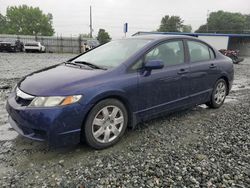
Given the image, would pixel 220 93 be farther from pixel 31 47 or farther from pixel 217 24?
pixel 217 24

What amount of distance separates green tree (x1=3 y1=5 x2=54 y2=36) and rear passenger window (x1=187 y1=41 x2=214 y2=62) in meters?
71.4

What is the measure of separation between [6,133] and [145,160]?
2.22m

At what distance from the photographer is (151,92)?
3.71 metres

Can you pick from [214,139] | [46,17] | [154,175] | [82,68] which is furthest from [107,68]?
[46,17]

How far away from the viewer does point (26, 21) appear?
69125mm

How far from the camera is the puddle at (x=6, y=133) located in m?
3.62

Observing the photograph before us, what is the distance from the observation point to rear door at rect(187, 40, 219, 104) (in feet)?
14.5

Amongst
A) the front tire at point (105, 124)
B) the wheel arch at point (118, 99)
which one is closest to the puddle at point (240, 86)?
the wheel arch at point (118, 99)

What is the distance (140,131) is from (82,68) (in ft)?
4.46

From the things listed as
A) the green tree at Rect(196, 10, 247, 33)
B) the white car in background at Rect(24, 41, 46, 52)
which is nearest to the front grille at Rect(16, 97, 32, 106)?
the white car in background at Rect(24, 41, 46, 52)

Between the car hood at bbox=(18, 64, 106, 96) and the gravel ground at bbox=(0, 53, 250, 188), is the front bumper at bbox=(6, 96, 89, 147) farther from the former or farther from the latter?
the gravel ground at bbox=(0, 53, 250, 188)

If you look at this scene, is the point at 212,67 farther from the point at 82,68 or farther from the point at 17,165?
the point at 17,165

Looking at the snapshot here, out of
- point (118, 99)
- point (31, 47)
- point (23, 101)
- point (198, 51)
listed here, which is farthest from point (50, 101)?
point (31, 47)

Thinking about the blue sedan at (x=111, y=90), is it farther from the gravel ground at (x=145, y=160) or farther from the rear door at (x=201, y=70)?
the gravel ground at (x=145, y=160)
